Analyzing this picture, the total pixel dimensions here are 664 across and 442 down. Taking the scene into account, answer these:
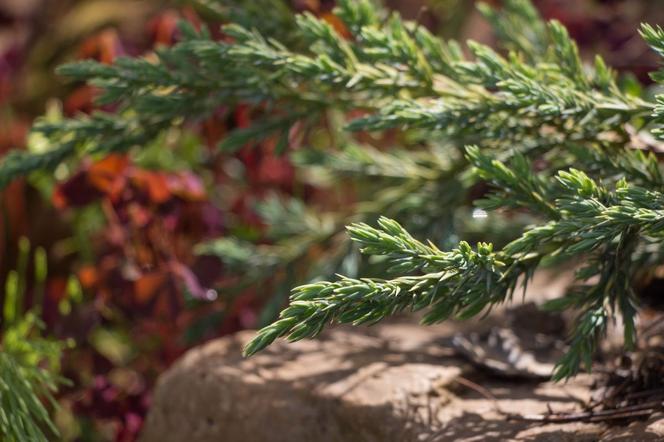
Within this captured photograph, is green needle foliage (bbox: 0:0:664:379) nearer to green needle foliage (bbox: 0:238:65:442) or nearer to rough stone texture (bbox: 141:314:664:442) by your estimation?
rough stone texture (bbox: 141:314:664:442)

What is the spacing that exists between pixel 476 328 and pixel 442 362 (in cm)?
25

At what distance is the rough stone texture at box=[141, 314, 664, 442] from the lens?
1234mm

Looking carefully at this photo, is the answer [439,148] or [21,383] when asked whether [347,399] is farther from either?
[439,148]

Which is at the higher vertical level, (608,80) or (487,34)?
(608,80)

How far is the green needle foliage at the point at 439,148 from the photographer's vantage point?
3.31 ft

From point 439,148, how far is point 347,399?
632 mm

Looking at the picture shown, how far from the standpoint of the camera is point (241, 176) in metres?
2.27

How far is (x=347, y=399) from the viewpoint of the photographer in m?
1.31

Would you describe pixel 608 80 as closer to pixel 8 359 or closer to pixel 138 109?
pixel 138 109

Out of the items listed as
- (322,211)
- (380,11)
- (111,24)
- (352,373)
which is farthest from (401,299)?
(111,24)

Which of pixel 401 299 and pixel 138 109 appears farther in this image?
pixel 138 109

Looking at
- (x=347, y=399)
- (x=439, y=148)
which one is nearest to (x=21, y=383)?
(x=347, y=399)

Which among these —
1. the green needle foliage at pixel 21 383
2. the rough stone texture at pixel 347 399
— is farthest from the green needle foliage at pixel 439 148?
the green needle foliage at pixel 21 383

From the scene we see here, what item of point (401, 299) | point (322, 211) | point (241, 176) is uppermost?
point (401, 299)
